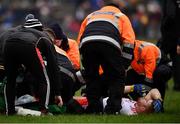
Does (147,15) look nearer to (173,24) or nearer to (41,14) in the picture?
(41,14)

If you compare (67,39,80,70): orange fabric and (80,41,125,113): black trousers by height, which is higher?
(67,39,80,70): orange fabric

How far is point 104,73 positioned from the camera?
1348 cm

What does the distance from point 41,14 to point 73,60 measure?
25.1 meters

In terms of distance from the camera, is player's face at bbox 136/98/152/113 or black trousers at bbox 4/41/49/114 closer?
black trousers at bbox 4/41/49/114

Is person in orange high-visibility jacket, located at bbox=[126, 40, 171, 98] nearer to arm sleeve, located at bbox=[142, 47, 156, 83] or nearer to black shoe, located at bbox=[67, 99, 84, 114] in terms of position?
arm sleeve, located at bbox=[142, 47, 156, 83]

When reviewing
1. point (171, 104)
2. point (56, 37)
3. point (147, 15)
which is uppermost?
point (147, 15)

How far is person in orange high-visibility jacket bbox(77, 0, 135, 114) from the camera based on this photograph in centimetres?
1322

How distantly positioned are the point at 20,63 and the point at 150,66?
7.70ft

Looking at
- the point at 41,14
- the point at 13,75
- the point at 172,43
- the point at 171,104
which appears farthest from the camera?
the point at 41,14

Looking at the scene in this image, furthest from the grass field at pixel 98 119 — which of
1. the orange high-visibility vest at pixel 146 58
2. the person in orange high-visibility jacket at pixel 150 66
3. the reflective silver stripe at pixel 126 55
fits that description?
the reflective silver stripe at pixel 126 55

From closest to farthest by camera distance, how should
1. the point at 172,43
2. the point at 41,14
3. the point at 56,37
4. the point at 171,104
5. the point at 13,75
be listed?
the point at 13,75 → the point at 56,37 → the point at 171,104 → the point at 172,43 → the point at 41,14

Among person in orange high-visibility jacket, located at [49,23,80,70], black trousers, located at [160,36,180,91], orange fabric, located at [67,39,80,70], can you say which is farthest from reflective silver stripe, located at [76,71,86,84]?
black trousers, located at [160,36,180,91]

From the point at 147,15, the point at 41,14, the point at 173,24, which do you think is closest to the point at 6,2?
the point at 41,14

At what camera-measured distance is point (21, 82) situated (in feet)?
45.3
